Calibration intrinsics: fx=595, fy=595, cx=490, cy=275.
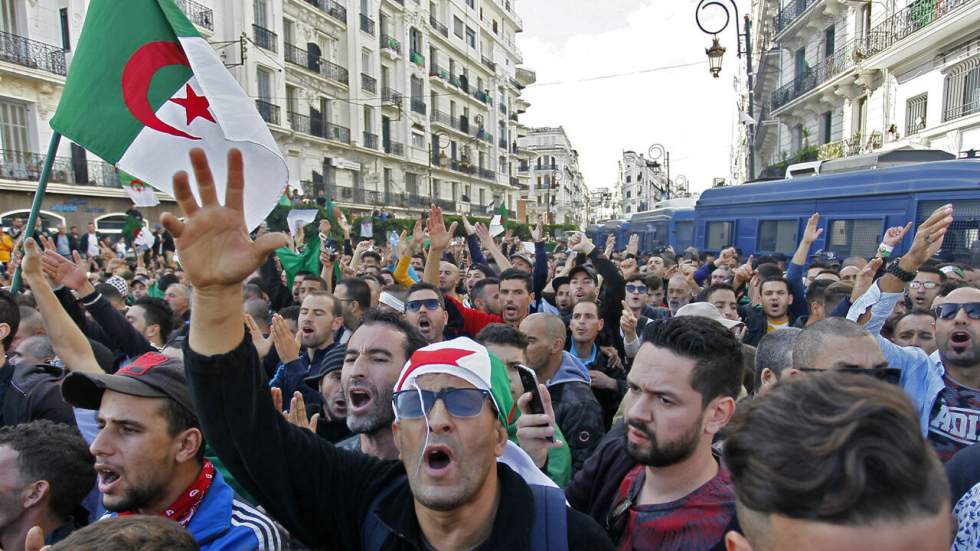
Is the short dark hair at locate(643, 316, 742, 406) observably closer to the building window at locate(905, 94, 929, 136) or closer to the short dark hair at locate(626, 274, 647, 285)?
the short dark hair at locate(626, 274, 647, 285)

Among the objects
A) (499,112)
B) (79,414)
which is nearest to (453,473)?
(79,414)

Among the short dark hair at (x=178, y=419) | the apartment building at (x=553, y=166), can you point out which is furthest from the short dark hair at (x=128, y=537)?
the apartment building at (x=553, y=166)

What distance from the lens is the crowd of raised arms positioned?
1.06 m

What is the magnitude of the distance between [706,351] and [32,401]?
3.24 m

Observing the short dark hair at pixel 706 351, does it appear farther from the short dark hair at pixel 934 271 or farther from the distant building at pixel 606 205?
the distant building at pixel 606 205

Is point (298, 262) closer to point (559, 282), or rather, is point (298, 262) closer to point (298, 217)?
point (298, 217)

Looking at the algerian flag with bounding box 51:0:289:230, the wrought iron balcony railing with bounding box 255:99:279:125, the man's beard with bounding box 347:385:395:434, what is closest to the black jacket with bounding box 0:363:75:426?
the algerian flag with bounding box 51:0:289:230

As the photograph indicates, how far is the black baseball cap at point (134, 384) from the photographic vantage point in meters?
2.04

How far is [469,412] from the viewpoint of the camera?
5.79 ft

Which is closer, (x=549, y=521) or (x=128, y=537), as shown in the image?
(x=128, y=537)

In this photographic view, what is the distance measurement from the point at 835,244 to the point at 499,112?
48065 millimetres

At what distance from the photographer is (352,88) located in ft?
112

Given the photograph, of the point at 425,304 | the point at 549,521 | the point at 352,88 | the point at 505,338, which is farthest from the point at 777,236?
the point at 352,88

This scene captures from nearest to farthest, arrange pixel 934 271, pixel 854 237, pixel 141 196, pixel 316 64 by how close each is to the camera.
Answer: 1. pixel 934 271
2. pixel 141 196
3. pixel 854 237
4. pixel 316 64
